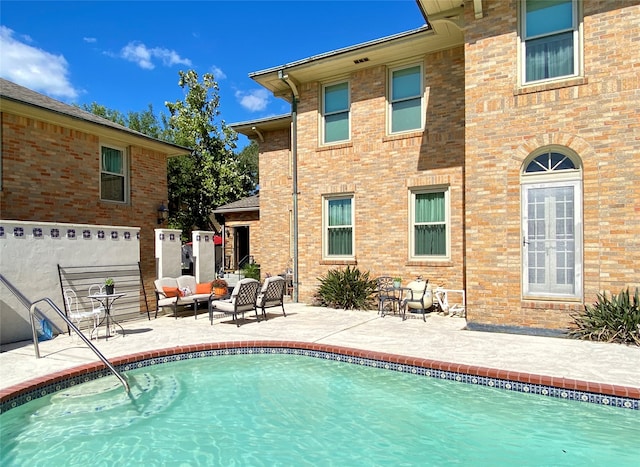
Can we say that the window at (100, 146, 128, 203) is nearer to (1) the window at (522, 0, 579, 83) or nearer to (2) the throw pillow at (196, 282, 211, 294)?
(2) the throw pillow at (196, 282, 211, 294)

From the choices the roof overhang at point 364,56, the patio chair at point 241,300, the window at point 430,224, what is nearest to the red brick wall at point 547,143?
the roof overhang at point 364,56

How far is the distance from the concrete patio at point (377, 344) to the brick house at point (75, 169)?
10.8 feet

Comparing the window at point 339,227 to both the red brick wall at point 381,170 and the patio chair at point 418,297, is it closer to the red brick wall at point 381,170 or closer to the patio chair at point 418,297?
the red brick wall at point 381,170

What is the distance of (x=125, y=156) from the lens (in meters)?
12.1

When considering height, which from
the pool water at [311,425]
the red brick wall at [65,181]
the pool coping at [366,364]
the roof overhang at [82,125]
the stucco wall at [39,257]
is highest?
the roof overhang at [82,125]

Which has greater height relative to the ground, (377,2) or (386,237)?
(377,2)

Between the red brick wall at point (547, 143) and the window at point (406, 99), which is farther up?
the window at point (406, 99)

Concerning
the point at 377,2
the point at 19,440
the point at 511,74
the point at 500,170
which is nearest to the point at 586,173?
the point at 500,170

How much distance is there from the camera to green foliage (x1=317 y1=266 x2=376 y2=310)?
11.3 meters

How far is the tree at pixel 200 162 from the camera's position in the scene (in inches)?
1124

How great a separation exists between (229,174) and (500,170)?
23.2m

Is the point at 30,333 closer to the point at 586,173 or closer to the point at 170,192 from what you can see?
the point at 586,173

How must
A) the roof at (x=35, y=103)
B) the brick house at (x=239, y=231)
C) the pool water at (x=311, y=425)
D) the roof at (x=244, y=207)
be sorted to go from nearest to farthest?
the pool water at (x=311, y=425) < the roof at (x=35, y=103) < the roof at (x=244, y=207) < the brick house at (x=239, y=231)

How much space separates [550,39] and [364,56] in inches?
178
